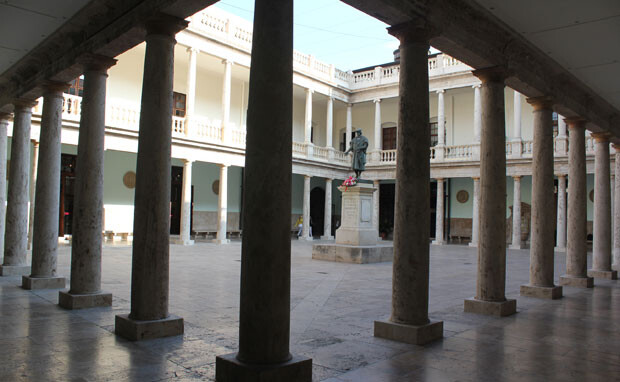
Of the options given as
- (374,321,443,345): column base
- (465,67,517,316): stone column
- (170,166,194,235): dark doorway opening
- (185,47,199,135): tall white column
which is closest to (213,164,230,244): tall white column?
(185,47,199,135): tall white column

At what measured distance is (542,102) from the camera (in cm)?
819

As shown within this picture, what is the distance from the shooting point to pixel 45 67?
25.2 ft

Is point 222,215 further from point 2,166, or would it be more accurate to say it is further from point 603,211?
point 603,211

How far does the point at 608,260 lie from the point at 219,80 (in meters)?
18.5

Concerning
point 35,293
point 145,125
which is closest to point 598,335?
point 145,125

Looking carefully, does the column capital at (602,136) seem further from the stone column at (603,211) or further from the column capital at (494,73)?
the column capital at (494,73)

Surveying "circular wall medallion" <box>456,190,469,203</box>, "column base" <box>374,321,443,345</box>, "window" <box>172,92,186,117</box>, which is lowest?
"column base" <box>374,321,443,345</box>

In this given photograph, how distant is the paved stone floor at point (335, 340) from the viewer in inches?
158

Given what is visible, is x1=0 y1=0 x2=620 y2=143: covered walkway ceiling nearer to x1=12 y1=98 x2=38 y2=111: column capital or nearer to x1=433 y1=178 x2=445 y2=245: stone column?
x1=12 y1=98 x2=38 y2=111: column capital

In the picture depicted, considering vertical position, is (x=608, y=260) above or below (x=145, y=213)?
below

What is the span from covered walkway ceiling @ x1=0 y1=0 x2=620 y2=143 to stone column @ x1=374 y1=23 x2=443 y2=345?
43cm

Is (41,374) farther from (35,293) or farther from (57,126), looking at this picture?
(57,126)

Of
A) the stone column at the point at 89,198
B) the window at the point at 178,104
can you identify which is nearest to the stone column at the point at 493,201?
the stone column at the point at 89,198

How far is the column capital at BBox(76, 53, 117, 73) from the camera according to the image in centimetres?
639
